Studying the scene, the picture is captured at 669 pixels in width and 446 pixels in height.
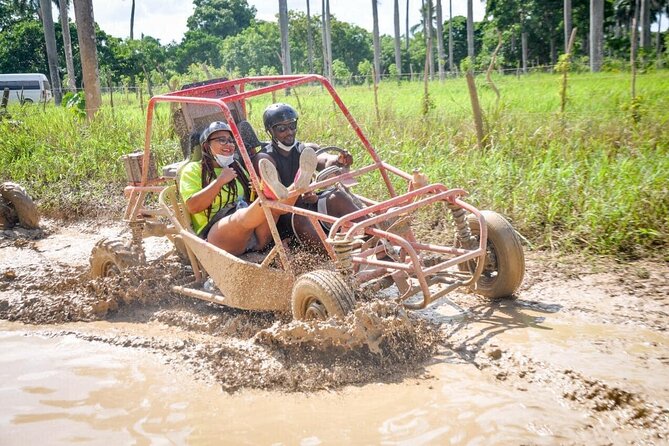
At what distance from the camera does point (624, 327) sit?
4398mm

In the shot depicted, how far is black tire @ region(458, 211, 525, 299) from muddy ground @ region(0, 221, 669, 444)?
0.12 metres

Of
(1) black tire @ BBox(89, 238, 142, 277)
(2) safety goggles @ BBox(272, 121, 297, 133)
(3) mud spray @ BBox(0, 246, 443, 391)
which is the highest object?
(2) safety goggles @ BBox(272, 121, 297, 133)

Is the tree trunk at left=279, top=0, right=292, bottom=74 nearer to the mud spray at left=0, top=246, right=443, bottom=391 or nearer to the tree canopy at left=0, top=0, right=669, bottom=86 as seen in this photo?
the tree canopy at left=0, top=0, right=669, bottom=86

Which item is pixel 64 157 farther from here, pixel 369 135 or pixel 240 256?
pixel 240 256

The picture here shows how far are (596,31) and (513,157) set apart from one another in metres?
19.0

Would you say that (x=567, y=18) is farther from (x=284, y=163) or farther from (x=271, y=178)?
(x=271, y=178)

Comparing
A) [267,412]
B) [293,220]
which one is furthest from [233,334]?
[267,412]

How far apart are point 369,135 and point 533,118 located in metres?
2.11

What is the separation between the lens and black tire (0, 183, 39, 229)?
26.5 ft

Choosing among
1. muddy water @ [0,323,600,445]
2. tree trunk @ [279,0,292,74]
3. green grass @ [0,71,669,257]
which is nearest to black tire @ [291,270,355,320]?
muddy water @ [0,323,600,445]

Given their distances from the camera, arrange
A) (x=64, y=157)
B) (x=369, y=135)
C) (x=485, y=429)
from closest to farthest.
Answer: (x=485, y=429) → (x=369, y=135) → (x=64, y=157)

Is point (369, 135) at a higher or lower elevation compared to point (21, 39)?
lower

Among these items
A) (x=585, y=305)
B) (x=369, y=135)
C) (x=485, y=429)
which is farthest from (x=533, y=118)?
(x=485, y=429)

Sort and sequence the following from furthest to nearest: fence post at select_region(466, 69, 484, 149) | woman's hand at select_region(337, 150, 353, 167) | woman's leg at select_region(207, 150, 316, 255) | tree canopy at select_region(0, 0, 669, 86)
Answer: tree canopy at select_region(0, 0, 669, 86)
fence post at select_region(466, 69, 484, 149)
woman's hand at select_region(337, 150, 353, 167)
woman's leg at select_region(207, 150, 316, 255)
